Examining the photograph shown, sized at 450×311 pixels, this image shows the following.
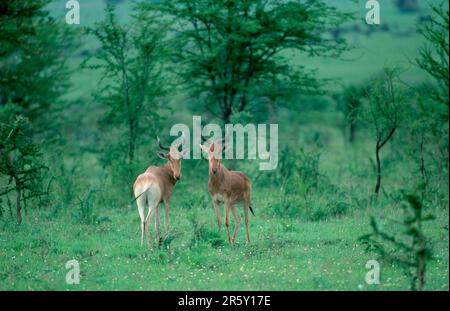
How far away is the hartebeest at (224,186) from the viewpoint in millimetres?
12500

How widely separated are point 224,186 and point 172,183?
1.32 meters

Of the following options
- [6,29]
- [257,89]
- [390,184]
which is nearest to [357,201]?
[390,184]

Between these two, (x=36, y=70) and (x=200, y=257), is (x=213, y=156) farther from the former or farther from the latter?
(x=36, y=70)

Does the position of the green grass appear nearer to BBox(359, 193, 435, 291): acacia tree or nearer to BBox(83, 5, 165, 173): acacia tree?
BBox(359, 193, 435, 291): acacia tree

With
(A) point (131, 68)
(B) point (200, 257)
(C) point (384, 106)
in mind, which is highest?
(A) point (131, 68)

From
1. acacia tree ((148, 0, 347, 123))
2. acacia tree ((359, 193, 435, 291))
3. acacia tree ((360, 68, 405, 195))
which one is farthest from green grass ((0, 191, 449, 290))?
acacia tree ((148, 0, 347, 123))

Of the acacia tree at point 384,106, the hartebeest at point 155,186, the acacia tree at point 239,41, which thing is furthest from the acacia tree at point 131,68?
the acacia tree at point 384,106

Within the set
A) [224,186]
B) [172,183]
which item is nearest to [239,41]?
[172,183]

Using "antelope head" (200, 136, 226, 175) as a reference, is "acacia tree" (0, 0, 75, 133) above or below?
above

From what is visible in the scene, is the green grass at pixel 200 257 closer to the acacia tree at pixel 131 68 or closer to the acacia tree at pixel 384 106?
the acacia tree at pixel 384 106

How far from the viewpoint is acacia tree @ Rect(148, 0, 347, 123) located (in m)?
19.9

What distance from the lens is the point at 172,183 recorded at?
1359 centimetres

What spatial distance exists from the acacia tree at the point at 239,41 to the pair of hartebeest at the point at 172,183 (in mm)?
6561

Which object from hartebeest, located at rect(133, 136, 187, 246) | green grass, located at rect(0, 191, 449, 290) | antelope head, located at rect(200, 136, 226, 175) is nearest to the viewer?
green grass, located at rect(0, 191, 449, 290)
